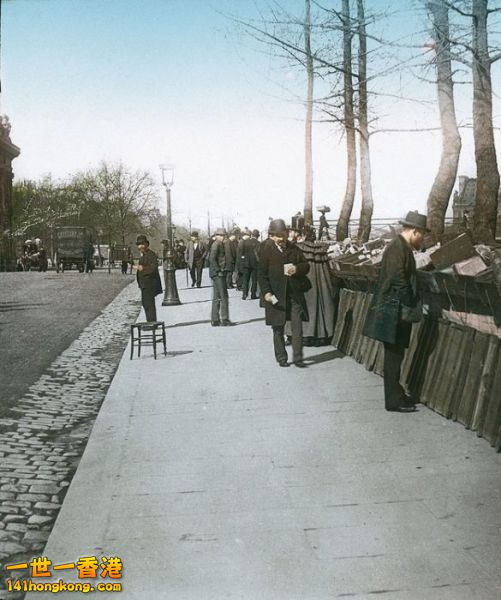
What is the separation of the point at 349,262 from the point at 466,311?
388 centimetres

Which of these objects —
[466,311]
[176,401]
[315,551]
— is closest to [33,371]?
[176,401]

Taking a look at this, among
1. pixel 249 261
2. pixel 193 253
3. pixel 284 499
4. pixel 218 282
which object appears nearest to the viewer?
pixel 284 499

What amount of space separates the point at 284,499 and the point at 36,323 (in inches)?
476

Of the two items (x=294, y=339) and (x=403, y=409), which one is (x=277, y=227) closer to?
(x=294, y=339)

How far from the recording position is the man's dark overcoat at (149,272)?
12.4 meters

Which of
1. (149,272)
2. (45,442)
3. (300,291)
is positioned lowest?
(45,442)

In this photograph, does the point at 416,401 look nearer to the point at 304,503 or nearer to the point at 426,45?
the point at 304,503

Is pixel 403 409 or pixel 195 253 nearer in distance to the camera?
pixel 403 409

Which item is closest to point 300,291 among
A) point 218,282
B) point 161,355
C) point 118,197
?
point 161,355

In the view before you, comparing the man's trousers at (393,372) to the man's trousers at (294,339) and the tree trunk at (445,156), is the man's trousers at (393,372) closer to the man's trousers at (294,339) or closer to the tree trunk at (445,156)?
the man's trousers at (294,339)

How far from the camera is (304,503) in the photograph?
14.2 ft

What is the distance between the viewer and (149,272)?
12539 mm

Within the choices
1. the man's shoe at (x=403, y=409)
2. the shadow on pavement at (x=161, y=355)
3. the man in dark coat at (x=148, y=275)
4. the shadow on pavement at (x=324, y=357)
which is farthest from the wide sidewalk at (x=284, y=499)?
the man in dark coat at (x=148, y=275)

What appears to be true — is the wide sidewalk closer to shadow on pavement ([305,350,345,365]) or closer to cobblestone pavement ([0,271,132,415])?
shadow on pavement ([305,350,345,365])
